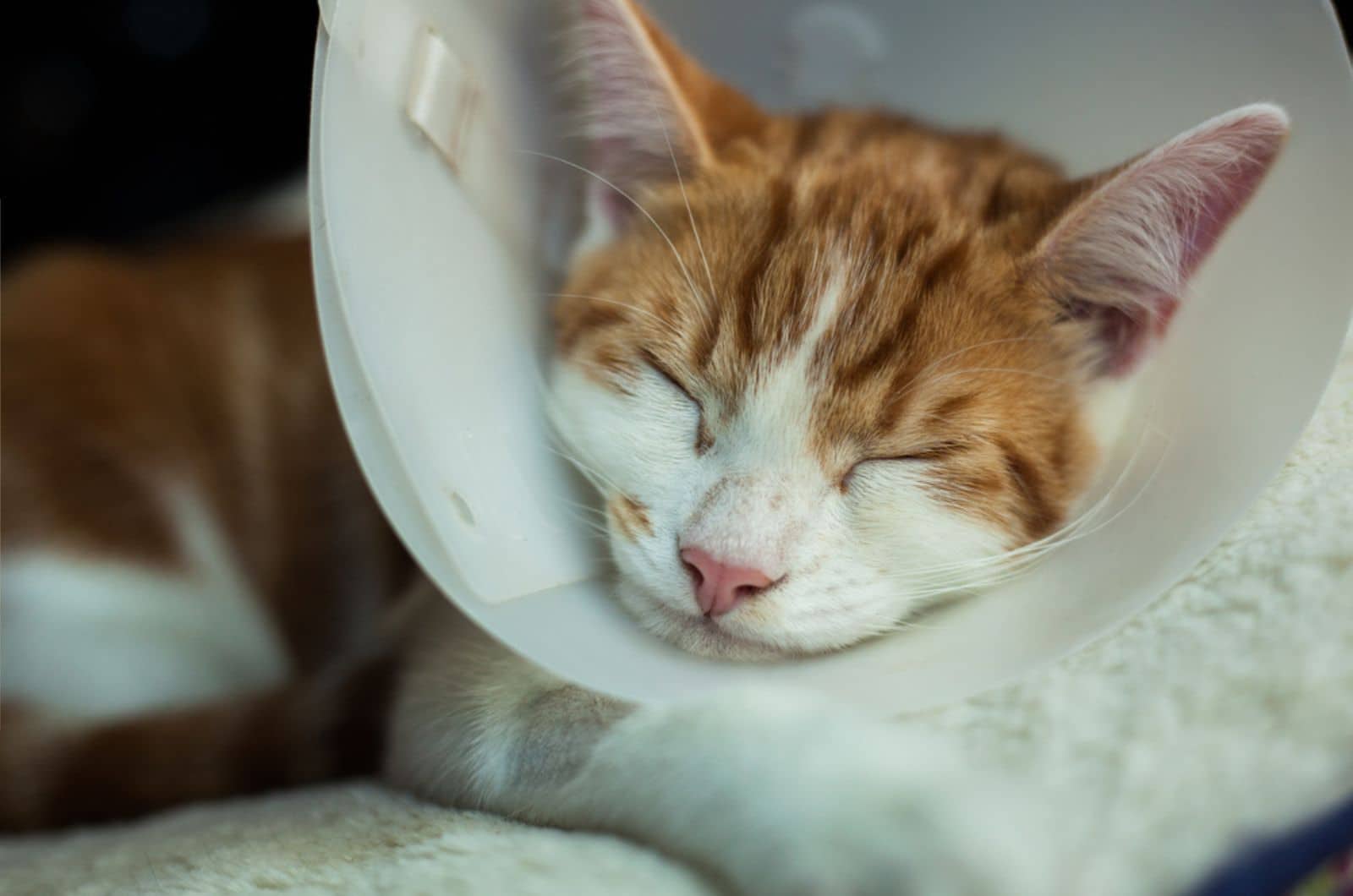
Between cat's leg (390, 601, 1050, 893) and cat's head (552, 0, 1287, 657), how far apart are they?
15 centimetres

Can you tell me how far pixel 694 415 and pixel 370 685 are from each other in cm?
64

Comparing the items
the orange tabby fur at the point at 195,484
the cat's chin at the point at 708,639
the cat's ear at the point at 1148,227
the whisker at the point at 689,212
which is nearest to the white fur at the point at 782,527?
the cat's chin at the point at 708,639

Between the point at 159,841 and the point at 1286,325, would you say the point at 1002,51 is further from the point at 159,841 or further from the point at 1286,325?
the point at 159,841

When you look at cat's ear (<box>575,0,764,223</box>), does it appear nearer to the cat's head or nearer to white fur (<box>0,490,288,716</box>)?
the cat's head

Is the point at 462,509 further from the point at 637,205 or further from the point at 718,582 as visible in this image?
the point at 637,205

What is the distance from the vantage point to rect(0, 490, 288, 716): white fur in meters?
1.50

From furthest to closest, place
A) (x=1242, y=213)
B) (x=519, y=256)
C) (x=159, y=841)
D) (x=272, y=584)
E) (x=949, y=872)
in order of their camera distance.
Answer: (x=272, y=584) → (x=519, y=256) → (x=159, y=841) → (x=1242, y=213) → (x=949, y=872)

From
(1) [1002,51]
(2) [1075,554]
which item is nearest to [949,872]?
(2) [1075,554]

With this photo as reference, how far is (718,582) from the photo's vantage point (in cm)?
100

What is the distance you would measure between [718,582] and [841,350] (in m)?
0.26

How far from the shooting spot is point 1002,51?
1.46 metres

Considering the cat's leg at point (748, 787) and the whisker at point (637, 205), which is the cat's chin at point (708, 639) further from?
the whisker at point (637, 205)

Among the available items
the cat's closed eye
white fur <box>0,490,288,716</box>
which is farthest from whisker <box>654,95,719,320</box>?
white fur <box>0,490,288,716</box>

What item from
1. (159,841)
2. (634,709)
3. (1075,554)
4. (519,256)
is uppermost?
(519,256)
